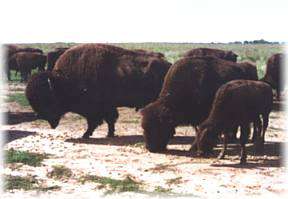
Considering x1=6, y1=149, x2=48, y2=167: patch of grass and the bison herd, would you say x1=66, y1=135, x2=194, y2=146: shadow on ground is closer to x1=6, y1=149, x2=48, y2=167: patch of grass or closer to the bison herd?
the bison herd

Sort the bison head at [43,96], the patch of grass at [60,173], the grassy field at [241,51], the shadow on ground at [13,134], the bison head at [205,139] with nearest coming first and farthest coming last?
the patch of grass at [60,173]
the bison head at [205,139]
the bison head at [43,96]
the shadow on ground at [13,134]
the grassy field at [241,51]

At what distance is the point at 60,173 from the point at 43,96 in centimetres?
407

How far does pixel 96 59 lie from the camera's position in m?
15.4

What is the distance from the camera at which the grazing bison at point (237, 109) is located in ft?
38.9

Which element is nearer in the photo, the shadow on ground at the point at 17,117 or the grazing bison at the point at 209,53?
the shadow on ground at the point at 17,117

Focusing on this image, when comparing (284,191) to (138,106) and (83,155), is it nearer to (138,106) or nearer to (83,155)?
(83,155)

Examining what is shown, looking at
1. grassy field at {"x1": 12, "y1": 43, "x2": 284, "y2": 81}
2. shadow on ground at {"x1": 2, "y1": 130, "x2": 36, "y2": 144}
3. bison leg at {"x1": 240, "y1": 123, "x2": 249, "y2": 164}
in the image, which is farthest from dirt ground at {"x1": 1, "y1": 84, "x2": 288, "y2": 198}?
grassy field at {"x1": 12, "y1": 43, "x2": 284, "y2": 81}

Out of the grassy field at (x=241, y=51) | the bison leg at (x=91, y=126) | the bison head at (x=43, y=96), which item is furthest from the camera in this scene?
the grassy field at (x=241, y=51)

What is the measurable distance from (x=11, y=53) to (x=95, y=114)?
23.3m

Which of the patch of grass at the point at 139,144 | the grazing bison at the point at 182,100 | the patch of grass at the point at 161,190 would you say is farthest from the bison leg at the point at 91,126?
the patch of grass at the point at 161,190

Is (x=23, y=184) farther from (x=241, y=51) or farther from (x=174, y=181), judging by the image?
(x=241, y=51)

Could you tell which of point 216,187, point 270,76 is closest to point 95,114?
point 216,187

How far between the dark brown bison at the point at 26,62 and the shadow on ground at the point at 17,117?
1479 centimetres

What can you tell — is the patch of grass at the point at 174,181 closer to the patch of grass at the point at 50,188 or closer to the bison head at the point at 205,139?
the bison head at the point at 205,139
